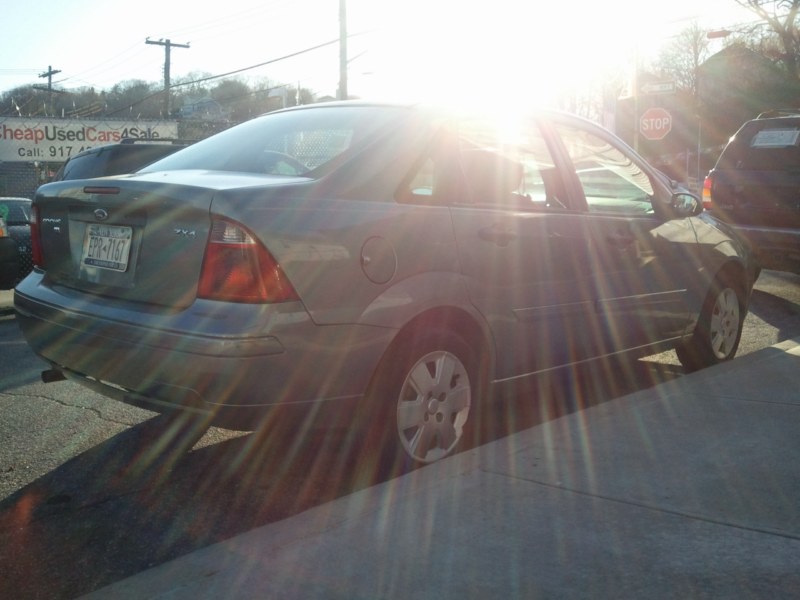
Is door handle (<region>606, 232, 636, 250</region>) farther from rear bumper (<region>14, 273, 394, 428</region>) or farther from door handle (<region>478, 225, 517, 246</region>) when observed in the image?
rear bumper (<region>14, 273, 394, 428</region>)

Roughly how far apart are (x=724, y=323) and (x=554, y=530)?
10.8ft

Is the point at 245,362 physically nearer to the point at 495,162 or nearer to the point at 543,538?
the point at 543,538

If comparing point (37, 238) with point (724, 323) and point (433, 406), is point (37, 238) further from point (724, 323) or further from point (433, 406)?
point (724, 323)

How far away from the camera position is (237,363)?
129 inches

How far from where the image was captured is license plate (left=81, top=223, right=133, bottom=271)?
367 cm

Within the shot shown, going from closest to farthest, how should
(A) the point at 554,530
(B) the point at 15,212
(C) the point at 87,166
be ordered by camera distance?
(A) the point at 554,530 → (C) the point at 87,166 → (B) the point at 15,212

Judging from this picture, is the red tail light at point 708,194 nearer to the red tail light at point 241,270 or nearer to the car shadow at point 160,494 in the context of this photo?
the car shadow at point 160,494

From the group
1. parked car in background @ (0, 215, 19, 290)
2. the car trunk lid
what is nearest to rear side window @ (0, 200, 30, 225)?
parked car in background @ (0, 215, 19, 290)

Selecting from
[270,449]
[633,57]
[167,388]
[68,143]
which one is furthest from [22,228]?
[68,143]

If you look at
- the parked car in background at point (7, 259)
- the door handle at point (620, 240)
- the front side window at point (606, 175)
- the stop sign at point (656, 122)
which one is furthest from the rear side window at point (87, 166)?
the stop sign at point (656, 122)

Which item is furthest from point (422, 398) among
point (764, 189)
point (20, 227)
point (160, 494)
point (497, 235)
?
point (20, 227)

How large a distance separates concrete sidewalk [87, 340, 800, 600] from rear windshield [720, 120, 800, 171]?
625cm

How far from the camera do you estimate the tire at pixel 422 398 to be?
3678 mm

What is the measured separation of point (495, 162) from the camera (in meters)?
4.45
